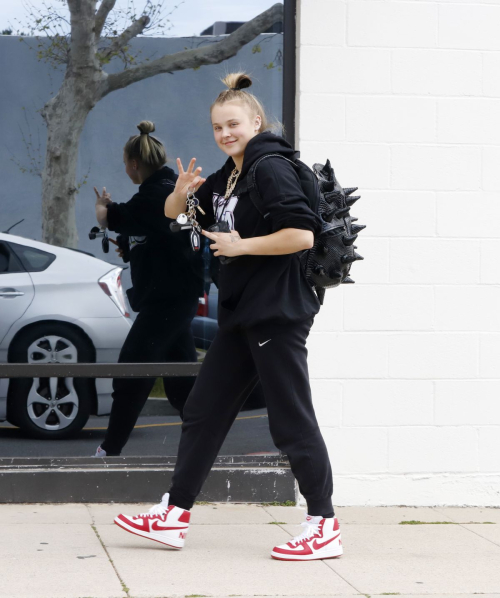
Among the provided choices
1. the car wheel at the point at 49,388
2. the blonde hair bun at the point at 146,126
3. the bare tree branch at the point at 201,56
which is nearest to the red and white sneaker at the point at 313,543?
the car wheel at the point at 49,388

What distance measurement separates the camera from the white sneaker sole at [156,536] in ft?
12.7

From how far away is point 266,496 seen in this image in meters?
4.93

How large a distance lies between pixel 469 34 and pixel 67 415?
2.93 metres

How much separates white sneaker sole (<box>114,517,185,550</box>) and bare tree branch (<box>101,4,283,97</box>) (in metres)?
2.25

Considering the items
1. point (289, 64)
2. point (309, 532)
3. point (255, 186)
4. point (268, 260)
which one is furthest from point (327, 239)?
point (289, 64)

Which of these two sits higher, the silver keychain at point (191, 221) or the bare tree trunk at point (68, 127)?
the bare tree trunk at point (68, 127)

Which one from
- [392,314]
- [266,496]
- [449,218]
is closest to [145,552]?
[266,496]

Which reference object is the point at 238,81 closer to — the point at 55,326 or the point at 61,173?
the point at 61,173

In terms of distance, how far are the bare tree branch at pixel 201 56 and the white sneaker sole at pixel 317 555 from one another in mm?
2524

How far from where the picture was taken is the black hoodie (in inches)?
140

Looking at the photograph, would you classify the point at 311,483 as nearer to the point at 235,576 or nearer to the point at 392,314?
the point at 235,576

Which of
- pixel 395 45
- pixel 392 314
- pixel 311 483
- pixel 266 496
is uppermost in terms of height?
pixel 395 45

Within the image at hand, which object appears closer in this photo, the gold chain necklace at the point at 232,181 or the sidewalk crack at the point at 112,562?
the sidewalk crack at the point at 112,562

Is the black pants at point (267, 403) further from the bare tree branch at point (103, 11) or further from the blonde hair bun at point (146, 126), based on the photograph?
the bare tree branch at point (103, 11)
